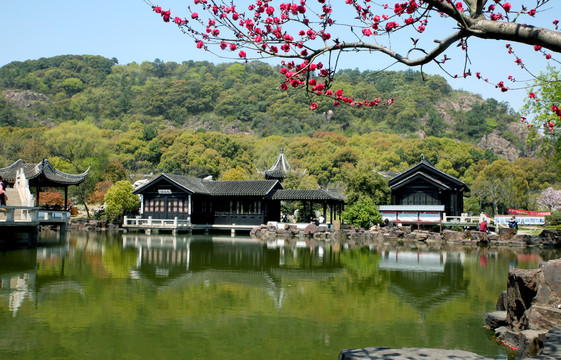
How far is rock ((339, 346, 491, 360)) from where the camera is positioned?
503 centimetres

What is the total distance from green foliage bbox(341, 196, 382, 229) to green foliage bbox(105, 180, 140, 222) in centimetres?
1480

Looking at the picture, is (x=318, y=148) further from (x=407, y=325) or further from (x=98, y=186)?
(x=407, y=325)

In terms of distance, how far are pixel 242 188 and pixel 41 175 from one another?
1255 centimetres

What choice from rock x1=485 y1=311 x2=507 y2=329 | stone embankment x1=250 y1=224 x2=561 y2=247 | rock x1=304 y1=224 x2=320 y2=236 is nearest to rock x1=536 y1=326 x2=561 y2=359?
rock x1=485 y1=311 x2=507 y2=329

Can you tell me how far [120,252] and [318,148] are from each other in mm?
46121

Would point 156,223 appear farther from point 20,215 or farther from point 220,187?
point 20,215

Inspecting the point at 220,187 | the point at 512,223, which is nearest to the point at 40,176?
the point at 220,187

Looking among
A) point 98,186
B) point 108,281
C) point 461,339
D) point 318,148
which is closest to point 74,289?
point 108,281

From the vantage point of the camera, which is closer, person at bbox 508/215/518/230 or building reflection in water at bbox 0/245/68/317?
building reflection in water at bbox 0/245/68/317

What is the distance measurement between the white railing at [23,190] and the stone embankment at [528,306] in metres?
18.7

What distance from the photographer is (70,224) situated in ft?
116

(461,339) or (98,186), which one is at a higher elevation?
(98,186)

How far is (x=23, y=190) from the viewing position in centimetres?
Answer: 2180

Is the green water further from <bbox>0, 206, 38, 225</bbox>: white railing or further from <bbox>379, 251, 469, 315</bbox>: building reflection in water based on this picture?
<bbox>0, 206, 38, 225</bbox>: white railing
